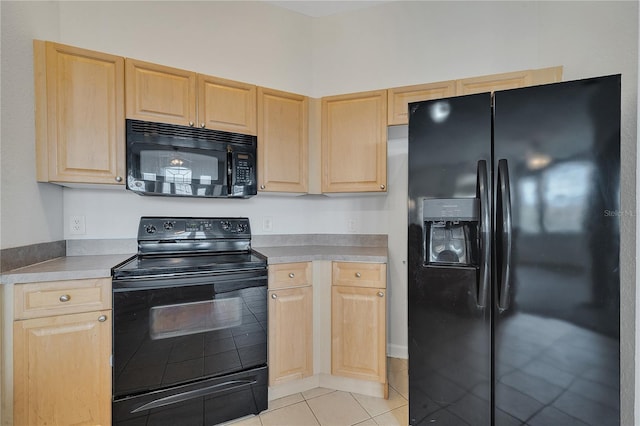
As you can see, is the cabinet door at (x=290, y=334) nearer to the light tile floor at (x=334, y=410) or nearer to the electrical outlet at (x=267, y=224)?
the light tile floor at (x=334, y=410)

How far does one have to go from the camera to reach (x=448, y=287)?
5.00ft

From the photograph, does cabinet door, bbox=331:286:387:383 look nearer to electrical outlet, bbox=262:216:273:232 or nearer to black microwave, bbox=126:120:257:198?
electrical outlet, bbox=262:216:273:232

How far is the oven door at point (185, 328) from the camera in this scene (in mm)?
1499

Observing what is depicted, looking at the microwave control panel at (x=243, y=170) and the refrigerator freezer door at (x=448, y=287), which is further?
the microwave control panel at (x=243, y=170)

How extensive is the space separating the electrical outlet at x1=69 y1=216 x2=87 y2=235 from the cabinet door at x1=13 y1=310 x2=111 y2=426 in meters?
0.75

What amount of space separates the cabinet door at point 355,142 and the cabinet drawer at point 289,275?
654mm

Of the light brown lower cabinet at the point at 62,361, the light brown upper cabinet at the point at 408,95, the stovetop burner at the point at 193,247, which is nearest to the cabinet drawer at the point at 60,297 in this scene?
the light brown lower cabinet at the point at 62,361

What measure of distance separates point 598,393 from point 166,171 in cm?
252

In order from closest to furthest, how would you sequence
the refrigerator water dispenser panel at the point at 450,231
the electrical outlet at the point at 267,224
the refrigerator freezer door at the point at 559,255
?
the refrigerator freezer door at the point at 559,255 → the refrigerator water dispenser panel at the point at 450,231 → the electrical outlet at the point at 267,224

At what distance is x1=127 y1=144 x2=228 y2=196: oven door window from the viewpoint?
70.4 inches

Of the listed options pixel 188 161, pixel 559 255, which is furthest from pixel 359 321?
pixel 188 161

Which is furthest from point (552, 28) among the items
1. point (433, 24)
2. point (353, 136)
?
point (353, 136)

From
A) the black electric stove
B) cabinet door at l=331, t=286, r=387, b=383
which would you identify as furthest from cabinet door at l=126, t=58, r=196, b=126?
cabinet door at l=331, t=286, r=387, b=383

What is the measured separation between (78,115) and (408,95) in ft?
6.84
